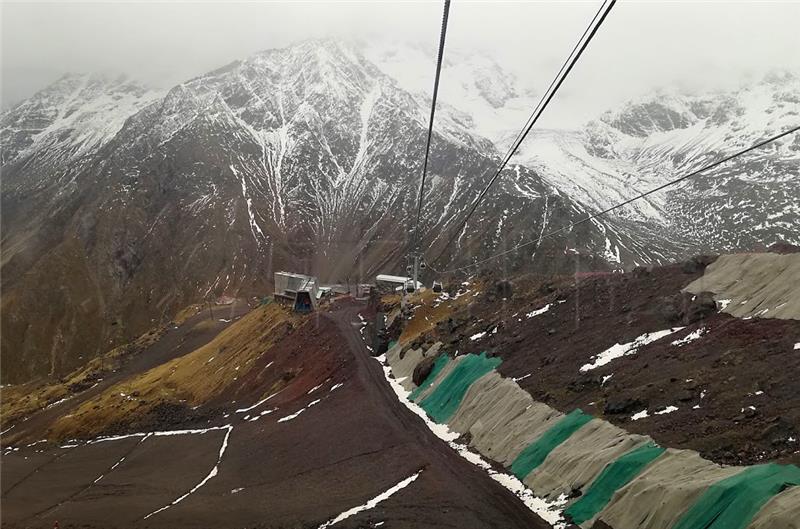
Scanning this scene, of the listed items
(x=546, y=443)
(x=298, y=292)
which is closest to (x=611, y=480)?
(x=546, y=443)

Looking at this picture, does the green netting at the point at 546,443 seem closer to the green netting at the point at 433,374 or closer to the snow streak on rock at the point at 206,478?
the green netting at the point at 433,374

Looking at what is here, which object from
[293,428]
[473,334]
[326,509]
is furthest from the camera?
[473,334]

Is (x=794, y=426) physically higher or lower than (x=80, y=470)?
higher

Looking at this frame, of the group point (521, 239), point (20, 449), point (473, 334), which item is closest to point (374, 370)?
point (473, 334)

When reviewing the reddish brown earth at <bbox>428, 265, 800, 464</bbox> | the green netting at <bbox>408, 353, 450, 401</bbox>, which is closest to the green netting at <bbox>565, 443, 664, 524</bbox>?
the reddish brown earth at <bbox>428, 265, 800, 464</bbox>

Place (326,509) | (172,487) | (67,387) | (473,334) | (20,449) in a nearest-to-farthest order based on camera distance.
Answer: (326,509) → (172,487) → (473,334) → (20,449) → (67,387)

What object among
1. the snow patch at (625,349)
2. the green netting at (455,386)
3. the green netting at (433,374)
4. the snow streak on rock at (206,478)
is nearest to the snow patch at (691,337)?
the snow patch at (625,349)

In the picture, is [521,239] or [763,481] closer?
[763,481]

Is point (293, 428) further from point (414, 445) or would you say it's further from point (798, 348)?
point (798, 348)
